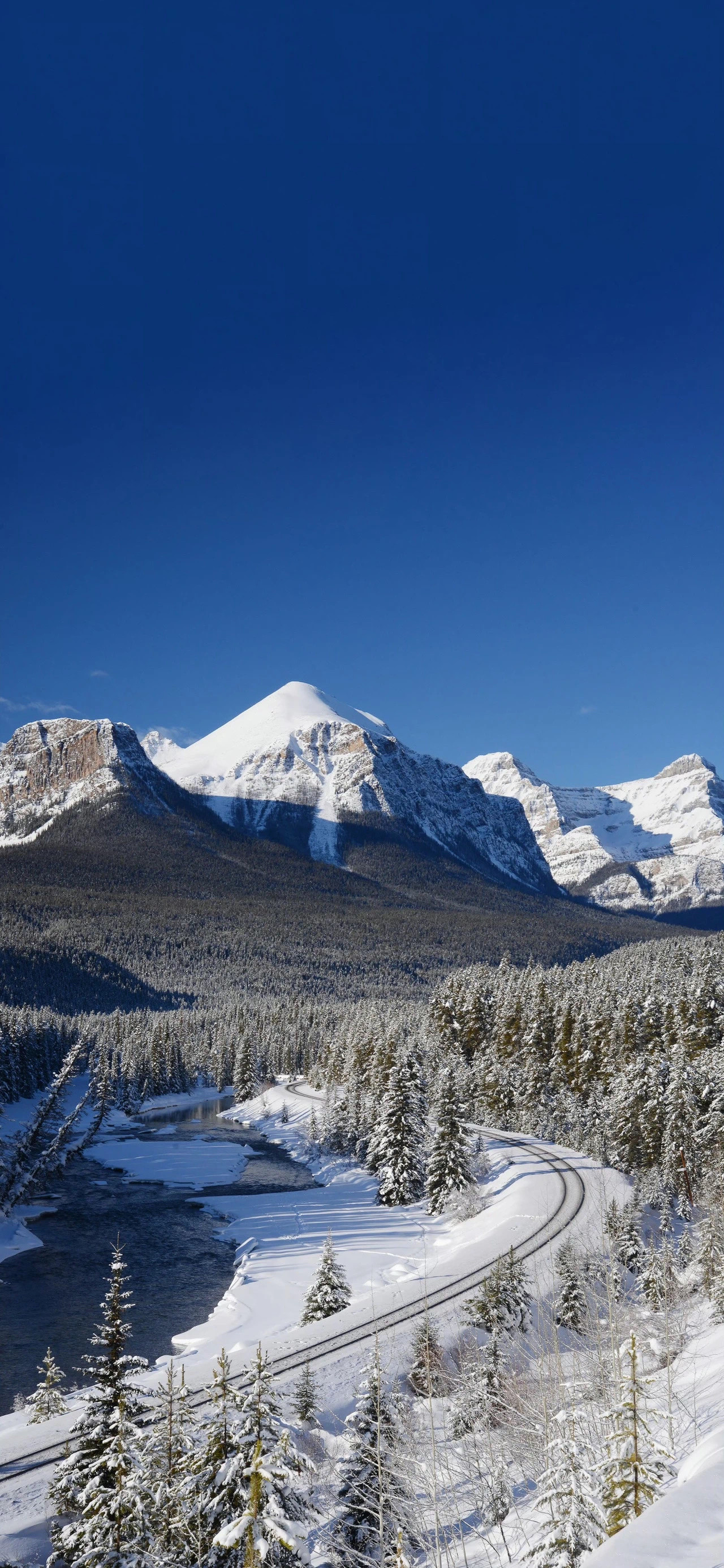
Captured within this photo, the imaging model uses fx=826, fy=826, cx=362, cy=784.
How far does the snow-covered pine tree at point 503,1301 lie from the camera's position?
30203 mm

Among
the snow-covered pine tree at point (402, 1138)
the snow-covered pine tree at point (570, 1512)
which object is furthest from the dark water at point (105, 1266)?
the snow-covered pine tree at point (570, 1512)

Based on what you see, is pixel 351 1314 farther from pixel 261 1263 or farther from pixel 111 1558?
pixel 111 1558

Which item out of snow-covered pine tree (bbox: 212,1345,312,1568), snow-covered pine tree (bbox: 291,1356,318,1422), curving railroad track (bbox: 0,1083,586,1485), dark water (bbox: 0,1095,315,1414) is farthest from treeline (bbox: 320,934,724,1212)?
snow-covered pine tree (bbox: 212,1345,312,1568)

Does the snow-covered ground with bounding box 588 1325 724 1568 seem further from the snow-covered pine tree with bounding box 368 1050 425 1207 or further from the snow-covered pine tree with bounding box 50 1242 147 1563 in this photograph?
the snow-covered pine tree with bounding box 368 1050 425 1207

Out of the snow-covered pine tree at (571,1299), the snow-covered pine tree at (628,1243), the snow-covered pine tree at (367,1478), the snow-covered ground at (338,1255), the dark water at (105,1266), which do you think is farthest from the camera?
the snow-covered pine tree at (628,1243)

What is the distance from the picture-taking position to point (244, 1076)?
12012 cm

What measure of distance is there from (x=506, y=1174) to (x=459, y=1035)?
129ft

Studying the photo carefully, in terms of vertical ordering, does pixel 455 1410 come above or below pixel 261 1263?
above

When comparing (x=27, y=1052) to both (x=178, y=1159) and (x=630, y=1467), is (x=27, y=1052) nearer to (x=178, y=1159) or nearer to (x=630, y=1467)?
(x=178, y=1159)

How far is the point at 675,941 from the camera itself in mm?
159000

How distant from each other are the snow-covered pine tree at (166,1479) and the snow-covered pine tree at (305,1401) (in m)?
8.23

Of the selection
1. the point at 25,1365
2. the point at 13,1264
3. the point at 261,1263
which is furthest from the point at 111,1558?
the point at 13,1264

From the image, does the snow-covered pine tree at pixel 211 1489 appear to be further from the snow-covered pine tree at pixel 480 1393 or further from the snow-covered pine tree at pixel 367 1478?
the snow-covered pine tree at pixel 480 1393

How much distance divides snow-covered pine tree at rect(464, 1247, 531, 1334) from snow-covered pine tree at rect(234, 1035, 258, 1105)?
299ft
